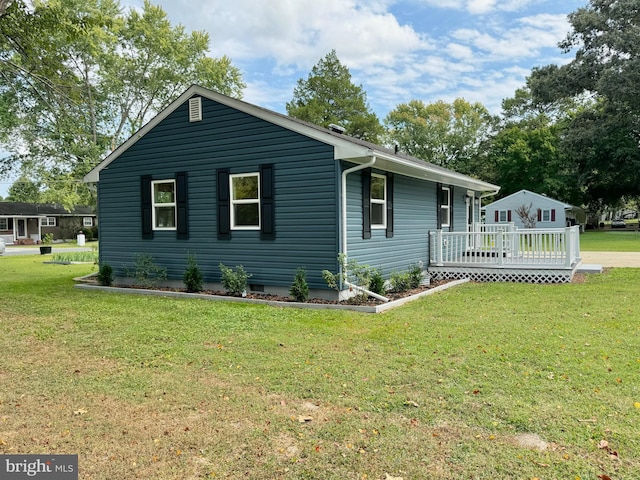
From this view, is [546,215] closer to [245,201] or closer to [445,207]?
[445,207]

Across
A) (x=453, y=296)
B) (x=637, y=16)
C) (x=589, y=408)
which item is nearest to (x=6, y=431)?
(x=589, y=408)

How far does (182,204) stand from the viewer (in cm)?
989

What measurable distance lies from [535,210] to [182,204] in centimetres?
3451

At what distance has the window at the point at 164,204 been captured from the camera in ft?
33.5

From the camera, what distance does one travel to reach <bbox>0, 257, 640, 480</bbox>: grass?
2.71 m

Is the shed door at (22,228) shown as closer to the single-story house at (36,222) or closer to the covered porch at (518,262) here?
the single-story house at (36,222)

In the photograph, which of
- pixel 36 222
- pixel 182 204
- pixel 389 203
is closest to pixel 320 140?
pixel 389 203

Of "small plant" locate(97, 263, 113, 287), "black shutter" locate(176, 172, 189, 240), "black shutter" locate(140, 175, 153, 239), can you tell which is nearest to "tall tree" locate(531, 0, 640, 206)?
"black shutter" locate(176, 172, 189, 240)

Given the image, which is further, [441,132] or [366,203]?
[441,132]

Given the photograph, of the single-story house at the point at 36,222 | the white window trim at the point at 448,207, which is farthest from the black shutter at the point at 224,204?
the single-story house at the point at 36,222

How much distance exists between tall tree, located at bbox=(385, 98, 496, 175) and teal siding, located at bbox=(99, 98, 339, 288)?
3745 cm

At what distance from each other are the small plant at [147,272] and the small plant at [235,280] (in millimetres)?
1959

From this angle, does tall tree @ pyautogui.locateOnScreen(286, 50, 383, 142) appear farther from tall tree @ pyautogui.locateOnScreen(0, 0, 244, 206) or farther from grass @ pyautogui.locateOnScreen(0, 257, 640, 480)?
grass @ pyautogui.locateOnScreen(0, 257, 640, 480)

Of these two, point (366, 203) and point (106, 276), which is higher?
point (366, 203)
